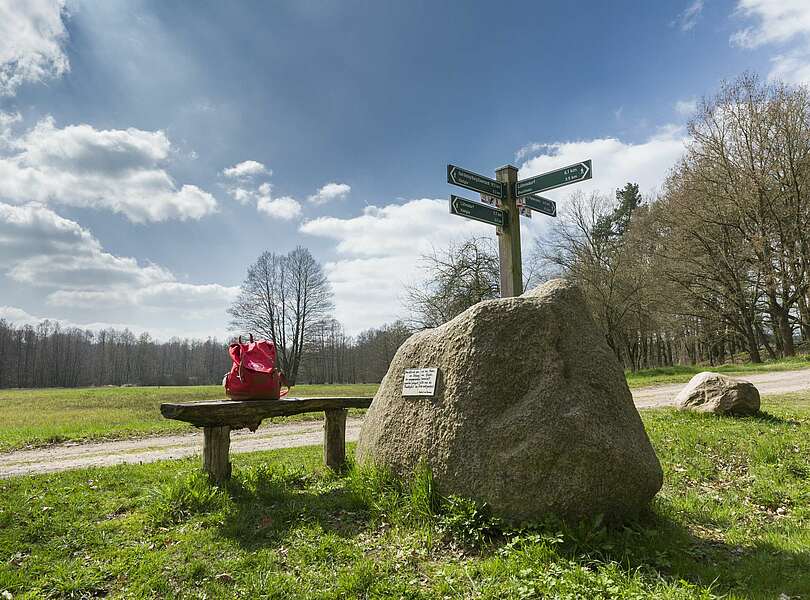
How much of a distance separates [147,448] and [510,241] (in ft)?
27.4

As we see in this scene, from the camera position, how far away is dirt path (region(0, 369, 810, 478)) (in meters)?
8.27

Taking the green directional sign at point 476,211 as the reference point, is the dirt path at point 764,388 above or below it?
below

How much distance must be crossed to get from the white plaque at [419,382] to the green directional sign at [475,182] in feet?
9.31

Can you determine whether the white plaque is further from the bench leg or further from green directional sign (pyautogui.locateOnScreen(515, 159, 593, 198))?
green directional sign (pyautogui.locateOnScreen(515, 159, 593, 198))

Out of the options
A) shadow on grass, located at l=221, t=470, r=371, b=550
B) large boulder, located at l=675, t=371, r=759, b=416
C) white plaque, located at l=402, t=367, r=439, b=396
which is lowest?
shadow on grass, located at l=221, t=470, r=371, b=550

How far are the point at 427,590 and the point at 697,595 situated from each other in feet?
5.98

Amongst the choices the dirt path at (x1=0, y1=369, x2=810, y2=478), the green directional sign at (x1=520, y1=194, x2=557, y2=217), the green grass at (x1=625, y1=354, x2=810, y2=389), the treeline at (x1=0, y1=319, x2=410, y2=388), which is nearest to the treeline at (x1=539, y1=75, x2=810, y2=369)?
the green grass at (x1=625, y1=354, x2=810, y2=389)

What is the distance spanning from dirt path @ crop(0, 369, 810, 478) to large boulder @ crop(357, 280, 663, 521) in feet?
18.4

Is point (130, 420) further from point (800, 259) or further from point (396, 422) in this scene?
point (800, 259)

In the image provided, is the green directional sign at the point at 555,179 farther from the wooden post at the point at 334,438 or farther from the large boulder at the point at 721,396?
the large boulder at the point at 721,396

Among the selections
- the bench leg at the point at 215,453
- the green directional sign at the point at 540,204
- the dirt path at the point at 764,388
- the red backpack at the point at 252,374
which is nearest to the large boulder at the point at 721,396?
the dirt path at the point at 764,388

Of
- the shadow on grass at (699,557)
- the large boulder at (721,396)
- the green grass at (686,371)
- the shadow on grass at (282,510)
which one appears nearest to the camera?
the shadow on grass at (699,557)

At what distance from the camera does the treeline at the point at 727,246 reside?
24766 mm

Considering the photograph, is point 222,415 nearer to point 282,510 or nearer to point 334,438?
point 282,510
